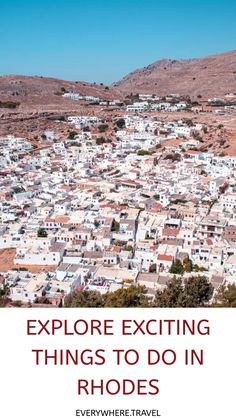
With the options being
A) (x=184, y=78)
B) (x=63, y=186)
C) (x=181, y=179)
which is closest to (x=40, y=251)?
(x=63, y=186)

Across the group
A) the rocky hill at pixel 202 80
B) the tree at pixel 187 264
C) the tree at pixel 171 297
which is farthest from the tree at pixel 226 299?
the rocky hill at pixel 202 80

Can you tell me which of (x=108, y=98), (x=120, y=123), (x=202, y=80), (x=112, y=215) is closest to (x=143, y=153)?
(x=120, y=123)

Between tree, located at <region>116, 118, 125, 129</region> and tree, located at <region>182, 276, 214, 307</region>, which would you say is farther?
tree, located at <region>116, 118, 125, 129</region>

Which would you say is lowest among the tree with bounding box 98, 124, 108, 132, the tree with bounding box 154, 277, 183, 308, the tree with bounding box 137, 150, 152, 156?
the tree with bounding box 154, 277, 183, 308

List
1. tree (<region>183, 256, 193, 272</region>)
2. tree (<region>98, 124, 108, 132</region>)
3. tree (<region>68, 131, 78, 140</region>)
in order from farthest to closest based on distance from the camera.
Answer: tree (<region>98, 124, 108, 132</region>)
tree (<region>68, 131, 78, 140</region>)
tree (<region>183, 256, 193, 272</region>)

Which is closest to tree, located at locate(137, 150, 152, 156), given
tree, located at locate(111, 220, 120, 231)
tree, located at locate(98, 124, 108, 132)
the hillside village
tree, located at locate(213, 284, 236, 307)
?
the hillside village

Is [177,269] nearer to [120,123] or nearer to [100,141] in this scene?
[100,141]

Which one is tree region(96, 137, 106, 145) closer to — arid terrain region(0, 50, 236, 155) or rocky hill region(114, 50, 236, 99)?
arid terrain region(0, 50, 236, 155)

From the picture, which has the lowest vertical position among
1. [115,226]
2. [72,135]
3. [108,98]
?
[115,226]

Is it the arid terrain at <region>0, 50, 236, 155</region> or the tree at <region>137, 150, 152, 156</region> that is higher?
the arid terrain at <region>0, 50, 236, 155</region>

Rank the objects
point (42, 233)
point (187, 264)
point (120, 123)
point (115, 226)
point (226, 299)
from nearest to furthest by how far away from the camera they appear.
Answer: point (226, 299)
point (187, 264)
point (42, 233)
point (115, 226)
point (120, 123)
